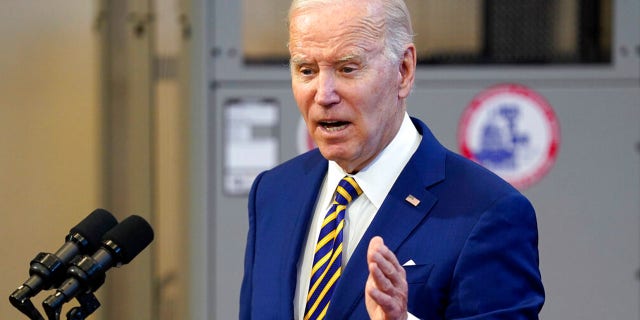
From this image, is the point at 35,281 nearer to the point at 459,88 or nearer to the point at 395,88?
the point at 395,88

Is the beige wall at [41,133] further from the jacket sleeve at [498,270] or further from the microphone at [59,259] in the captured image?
the jacket sleeve at [498,270]

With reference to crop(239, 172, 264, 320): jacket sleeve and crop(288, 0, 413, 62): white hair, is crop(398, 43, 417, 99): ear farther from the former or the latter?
crop(239, 172, 264, 320): jacket sleeve

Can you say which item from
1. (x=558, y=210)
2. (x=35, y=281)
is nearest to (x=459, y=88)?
(x=558, y=210)

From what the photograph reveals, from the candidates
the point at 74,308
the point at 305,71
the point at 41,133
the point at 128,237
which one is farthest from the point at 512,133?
the point at 74,308

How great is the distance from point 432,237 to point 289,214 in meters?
0.29

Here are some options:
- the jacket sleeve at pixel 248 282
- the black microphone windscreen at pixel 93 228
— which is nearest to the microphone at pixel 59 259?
the black microphone windscreen at pixel 93 228

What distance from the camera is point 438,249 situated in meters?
1.68

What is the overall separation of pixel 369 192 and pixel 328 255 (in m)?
0.12

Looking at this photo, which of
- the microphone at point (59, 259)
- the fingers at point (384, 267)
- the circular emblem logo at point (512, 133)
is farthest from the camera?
the circular emblem logo at point (512, 133)

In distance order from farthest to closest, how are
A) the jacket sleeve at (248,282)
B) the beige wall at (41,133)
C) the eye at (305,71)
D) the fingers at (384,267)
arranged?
the beige wall at (41,133) < the jacket sleeve at (248,282) < the eye at (305,71) < the fingers at (384,267)

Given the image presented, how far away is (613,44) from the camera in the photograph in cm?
320

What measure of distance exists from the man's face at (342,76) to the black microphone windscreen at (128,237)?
312 mm

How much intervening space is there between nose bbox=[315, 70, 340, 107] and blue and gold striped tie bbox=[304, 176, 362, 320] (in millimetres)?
176

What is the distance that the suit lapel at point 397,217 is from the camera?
1.71 meters
